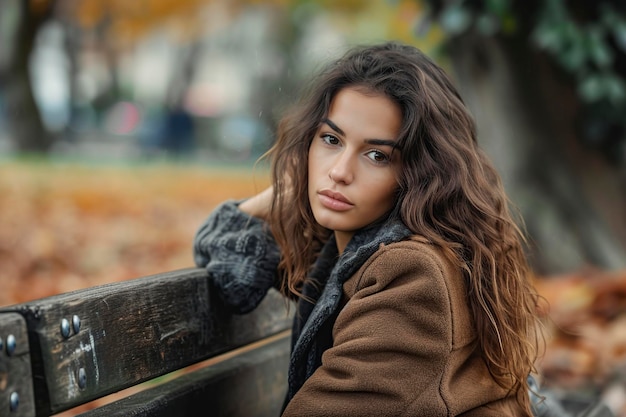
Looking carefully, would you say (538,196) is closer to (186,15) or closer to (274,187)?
(274,187)

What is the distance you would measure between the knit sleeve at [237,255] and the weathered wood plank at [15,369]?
2.35 feet

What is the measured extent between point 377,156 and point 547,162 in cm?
441

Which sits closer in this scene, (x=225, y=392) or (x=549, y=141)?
(x=225, y=392)

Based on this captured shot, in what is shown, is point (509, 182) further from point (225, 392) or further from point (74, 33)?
point (74, 33)

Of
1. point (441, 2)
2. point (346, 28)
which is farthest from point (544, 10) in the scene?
point (346, 28)

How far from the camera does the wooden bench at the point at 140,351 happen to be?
5.38ft

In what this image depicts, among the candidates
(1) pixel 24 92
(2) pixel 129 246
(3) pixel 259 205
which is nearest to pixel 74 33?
(1) pixel 24 92

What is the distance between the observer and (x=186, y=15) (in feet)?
76.6

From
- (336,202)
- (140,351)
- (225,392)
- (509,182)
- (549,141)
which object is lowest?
(509,182)

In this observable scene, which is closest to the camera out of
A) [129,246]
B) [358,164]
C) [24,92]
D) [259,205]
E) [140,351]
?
[140,351]

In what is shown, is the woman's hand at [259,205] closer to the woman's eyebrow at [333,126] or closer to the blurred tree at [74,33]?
the woman's eyebrow at [333,126]

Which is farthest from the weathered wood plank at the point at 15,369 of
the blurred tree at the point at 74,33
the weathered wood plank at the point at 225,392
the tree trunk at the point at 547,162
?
Result: the blurred tree at the point at 74,33

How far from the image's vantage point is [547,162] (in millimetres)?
6195

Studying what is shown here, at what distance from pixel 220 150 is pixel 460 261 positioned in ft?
84.7
